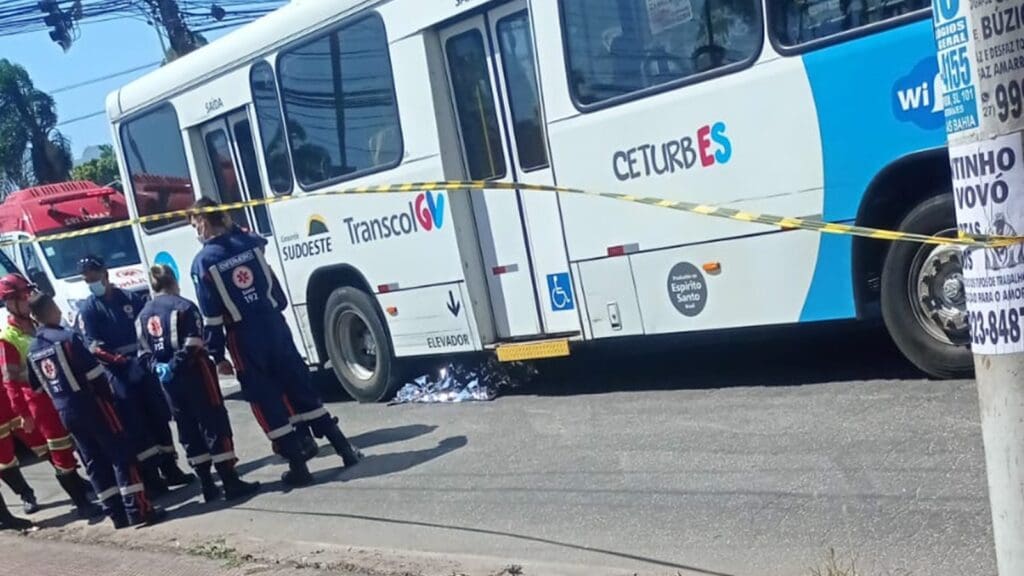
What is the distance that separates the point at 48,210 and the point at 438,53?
A: 11.7 m

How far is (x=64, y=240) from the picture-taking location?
1811cm

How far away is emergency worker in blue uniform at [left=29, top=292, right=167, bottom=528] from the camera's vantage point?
778 centimetres

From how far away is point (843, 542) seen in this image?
490cm

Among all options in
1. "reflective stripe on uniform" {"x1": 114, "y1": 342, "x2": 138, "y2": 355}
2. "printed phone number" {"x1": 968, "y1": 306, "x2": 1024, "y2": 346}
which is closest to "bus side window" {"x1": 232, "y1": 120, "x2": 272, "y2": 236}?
"reflective stripe on uniform" {"x1": 114, "y1": 342, "x2": 138, "y2": 355}

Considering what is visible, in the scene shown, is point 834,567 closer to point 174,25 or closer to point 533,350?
point 533,350

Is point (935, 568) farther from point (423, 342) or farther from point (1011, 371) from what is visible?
point (423, 342)

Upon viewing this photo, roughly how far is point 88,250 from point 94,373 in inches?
439

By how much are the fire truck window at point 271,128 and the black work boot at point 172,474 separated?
2.86 metres

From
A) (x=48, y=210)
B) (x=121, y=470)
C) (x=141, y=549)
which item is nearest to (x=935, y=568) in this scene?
(x=141, y=549)

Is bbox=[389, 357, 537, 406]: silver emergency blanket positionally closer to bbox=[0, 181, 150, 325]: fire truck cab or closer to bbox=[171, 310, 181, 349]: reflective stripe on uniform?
bbox=[171, 310, 181, 349]: reflective stripe on uniform

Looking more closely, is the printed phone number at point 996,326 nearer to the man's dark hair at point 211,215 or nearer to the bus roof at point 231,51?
the man's dark hair at point 211,215

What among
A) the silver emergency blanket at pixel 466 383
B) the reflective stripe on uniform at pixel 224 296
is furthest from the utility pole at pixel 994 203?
the silver emergency blanket at pixel 466 383

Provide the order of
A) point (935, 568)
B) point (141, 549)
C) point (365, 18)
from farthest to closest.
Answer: point (365, 18) < point (141, 549) < point (935, 568)

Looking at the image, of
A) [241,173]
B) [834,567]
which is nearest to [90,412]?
[241,173]
